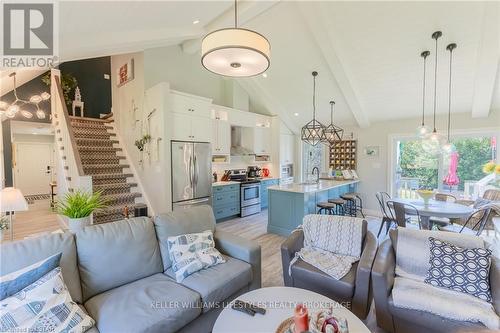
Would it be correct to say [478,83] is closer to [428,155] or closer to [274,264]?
[428,155]

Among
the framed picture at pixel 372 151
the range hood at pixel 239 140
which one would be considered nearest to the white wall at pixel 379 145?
the framed picture at pixel 372 151

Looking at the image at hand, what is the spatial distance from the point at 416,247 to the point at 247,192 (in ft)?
14.0

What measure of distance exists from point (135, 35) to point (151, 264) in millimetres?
3340

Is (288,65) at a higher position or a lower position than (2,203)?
higher

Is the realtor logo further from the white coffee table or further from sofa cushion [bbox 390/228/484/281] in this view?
sofa cushion [bbox 390/228/484/281]

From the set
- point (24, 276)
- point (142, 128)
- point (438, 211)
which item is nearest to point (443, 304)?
point (438, 211)

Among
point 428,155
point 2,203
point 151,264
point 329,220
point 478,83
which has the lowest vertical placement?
point 151,264

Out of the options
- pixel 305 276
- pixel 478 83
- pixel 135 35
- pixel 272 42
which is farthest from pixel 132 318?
pixel 478 83

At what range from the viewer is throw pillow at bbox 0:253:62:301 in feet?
4.48

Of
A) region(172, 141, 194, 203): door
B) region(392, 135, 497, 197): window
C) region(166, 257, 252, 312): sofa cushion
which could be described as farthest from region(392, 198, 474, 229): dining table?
region(172, 141, 194, 203): door

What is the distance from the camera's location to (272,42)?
471cm

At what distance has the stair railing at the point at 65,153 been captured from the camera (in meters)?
3.45

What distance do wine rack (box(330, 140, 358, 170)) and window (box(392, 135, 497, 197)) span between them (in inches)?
39.9

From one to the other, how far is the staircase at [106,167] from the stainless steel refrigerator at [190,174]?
955mm
